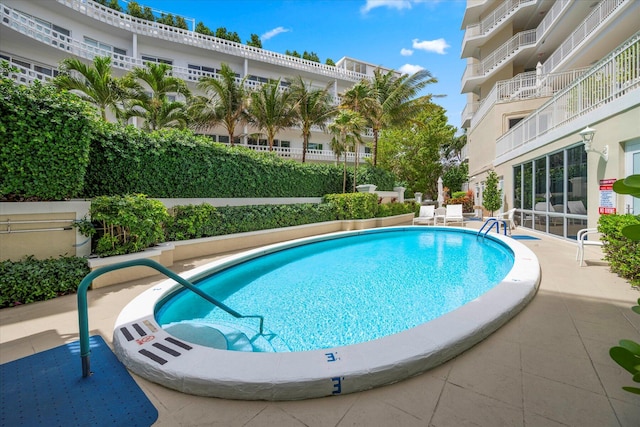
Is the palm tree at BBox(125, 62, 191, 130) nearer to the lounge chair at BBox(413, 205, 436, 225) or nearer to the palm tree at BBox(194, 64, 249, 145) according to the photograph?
the palm tree at BBox(194, 64, 249, 145)

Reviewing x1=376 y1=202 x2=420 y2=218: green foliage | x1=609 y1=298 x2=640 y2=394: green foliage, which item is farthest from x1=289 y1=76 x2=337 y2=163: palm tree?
x1=609 y1=298 x2=640 y2=394: green foliage

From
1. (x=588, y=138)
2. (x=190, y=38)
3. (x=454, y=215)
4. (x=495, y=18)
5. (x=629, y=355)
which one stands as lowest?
(x=454, y=215)

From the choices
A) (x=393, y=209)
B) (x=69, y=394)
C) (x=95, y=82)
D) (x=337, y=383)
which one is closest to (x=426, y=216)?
(x=393, y=209)

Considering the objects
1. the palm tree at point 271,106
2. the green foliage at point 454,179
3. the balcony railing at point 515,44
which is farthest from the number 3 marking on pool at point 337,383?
the green foliage at point 454,179

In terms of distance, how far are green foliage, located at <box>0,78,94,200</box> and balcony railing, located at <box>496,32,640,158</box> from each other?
39.7 feet

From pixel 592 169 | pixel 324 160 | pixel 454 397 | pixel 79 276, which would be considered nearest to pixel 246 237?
pixel 79 276

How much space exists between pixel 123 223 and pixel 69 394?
14.4 ft

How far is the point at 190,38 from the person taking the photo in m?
23.0

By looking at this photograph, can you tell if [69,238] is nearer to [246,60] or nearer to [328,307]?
[328,307]

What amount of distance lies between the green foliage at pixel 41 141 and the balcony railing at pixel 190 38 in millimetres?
18620

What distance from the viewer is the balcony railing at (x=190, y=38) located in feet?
62.1

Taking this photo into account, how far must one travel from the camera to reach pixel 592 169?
26.6 feet

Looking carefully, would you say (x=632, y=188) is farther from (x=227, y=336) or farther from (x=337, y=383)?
(x=227, y=336)

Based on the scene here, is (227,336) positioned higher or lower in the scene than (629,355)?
lower
